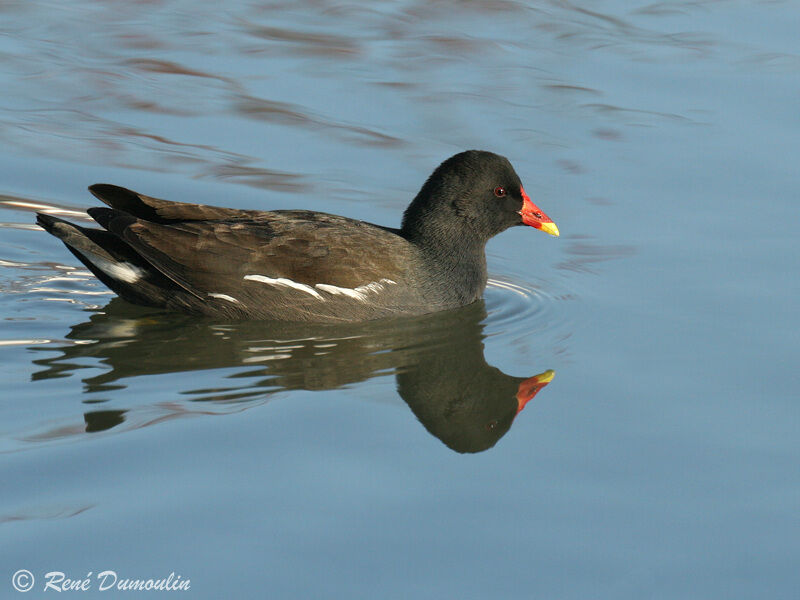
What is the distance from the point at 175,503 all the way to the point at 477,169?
11.9 feet

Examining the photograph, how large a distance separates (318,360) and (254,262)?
83 centimetres

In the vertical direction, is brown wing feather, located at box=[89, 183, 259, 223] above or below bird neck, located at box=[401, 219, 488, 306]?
above

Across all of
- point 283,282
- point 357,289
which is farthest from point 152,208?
point 357,289

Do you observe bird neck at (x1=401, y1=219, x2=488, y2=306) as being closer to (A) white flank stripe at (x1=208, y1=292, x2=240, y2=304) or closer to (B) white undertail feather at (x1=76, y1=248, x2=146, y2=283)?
(A) white flank stripe at (x1=208, y1=292, x2=240, y2=304)

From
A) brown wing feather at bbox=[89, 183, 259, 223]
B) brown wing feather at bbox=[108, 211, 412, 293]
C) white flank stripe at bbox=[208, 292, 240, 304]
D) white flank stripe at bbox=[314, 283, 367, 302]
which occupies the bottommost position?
white flank stripe at bbox=[208, 292, 240, 304]

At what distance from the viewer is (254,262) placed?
7.55 metres

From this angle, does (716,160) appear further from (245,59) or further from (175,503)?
(175,503)

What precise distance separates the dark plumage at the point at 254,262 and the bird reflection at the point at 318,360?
120mm

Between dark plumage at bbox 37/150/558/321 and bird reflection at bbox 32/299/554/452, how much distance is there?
0.12 metres

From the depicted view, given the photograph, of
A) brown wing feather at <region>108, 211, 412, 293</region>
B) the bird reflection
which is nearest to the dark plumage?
brown wing feather at <region>108, 211, 412, 293</region>

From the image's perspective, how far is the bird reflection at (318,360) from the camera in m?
6.51

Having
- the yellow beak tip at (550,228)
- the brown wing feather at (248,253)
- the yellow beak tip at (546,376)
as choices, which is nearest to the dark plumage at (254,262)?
the brown wing feather at (248,253)

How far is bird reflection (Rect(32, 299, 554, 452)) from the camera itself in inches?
256

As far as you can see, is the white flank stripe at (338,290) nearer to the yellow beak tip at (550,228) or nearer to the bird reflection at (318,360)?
the bird reflection at (318,360)
